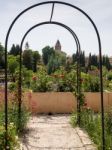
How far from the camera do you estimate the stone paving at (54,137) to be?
26.3 feet

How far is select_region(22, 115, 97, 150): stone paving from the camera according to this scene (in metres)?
8.03

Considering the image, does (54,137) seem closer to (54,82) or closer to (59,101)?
(59,101)

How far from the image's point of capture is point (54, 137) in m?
9.02

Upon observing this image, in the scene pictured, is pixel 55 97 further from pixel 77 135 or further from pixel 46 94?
pixel 77 135

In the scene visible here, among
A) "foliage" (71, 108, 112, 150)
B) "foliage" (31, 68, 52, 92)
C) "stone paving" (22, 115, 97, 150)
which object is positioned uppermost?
"foliage" (31, 68, 52, 92)

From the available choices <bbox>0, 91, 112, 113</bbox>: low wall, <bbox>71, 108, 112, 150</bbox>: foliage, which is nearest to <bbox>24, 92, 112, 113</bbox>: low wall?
<bbox>0, 91, 112, 113</bbox>: low wall

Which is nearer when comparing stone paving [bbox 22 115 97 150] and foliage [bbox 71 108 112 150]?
foliage [bbox 71 108 112 150]

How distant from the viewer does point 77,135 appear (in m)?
9.04

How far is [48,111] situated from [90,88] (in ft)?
6.56

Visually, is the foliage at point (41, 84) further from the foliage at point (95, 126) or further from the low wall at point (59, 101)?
the foliage at point (95, 126)

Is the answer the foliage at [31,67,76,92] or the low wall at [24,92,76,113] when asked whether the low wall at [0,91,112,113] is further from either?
the foliage at [31,67,76,92]

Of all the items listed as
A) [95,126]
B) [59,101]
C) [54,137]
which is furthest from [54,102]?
[95,126]

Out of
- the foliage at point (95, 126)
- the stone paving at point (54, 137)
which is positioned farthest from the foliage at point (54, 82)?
the foliage at point (95, 126)

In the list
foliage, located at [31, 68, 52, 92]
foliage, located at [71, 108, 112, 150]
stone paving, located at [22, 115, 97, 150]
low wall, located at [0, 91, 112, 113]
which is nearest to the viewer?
foliage, located at [71, 108, 112, 150]
